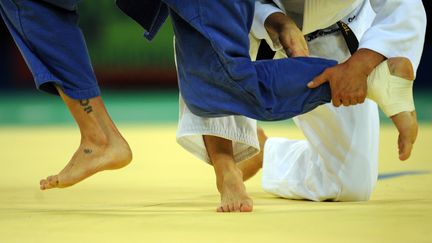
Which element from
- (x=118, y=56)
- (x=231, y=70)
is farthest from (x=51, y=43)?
(x=118, y=56)

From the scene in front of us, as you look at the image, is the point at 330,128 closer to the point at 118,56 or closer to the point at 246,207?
the point at 246,207

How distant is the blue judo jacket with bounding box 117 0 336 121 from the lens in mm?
2287

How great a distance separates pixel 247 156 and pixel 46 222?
74cm

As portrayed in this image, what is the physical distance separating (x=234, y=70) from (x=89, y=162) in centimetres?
58

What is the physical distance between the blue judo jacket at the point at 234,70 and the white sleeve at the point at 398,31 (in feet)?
0.47

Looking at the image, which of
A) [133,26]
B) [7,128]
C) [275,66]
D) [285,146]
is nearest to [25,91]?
[133,26]

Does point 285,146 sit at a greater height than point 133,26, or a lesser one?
greater

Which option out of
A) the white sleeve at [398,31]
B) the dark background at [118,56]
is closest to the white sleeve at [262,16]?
the white sleeve at [398,31]

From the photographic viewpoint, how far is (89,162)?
8.50 feet

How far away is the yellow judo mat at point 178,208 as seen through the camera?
191cm

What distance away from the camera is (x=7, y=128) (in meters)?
5.82

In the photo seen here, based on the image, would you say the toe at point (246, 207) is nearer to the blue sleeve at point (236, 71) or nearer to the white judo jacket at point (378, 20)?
the blue sleeve at point (236, 71)

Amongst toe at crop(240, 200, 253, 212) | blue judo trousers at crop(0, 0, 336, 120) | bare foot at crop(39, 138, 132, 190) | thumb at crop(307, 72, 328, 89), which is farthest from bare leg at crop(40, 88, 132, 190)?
thumb at crop(307, 72, 328, 89)

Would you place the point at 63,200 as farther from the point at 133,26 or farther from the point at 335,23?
the point at 133,26
